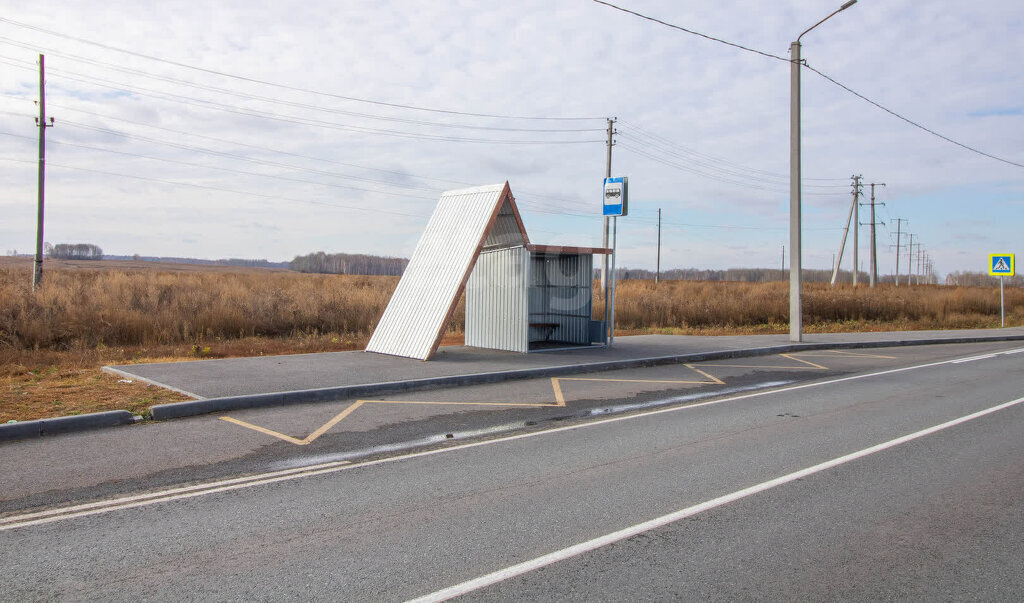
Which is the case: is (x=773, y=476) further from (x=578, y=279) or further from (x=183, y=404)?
(x=578, y=279)

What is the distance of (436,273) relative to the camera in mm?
13953

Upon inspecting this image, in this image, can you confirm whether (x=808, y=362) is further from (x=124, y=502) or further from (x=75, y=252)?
(x=75, y=252)

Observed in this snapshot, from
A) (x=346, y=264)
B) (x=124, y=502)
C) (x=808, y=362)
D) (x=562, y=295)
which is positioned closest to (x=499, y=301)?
(x=562, y=295)

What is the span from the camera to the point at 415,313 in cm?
1397

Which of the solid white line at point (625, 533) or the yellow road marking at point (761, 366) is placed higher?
the yellow road marking at point (761, 366)

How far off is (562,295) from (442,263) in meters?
3.88

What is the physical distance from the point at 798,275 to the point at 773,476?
12.7 metres

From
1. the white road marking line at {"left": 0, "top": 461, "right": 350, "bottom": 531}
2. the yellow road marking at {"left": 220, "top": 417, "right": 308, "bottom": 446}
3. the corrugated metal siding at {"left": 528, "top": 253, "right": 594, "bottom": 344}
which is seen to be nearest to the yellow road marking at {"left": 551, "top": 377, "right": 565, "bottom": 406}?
the yellow road marking at {"left": 220, "top": 417, "right": 308, "bottom": 446}

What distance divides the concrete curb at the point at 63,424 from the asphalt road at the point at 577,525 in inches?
88.5

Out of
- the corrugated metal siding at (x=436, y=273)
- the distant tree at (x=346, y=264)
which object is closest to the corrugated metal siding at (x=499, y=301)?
the corrugated metal siding at (x=436, y=273)

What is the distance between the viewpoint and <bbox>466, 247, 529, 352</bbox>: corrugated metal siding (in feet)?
46.2

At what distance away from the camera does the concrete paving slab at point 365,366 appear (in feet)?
32.3

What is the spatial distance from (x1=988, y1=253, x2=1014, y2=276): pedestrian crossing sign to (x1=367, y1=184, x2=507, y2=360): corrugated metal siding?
23.0m

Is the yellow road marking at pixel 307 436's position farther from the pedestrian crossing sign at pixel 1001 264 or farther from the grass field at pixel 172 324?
the pedestrian crossing sign at pixel 1001 264
